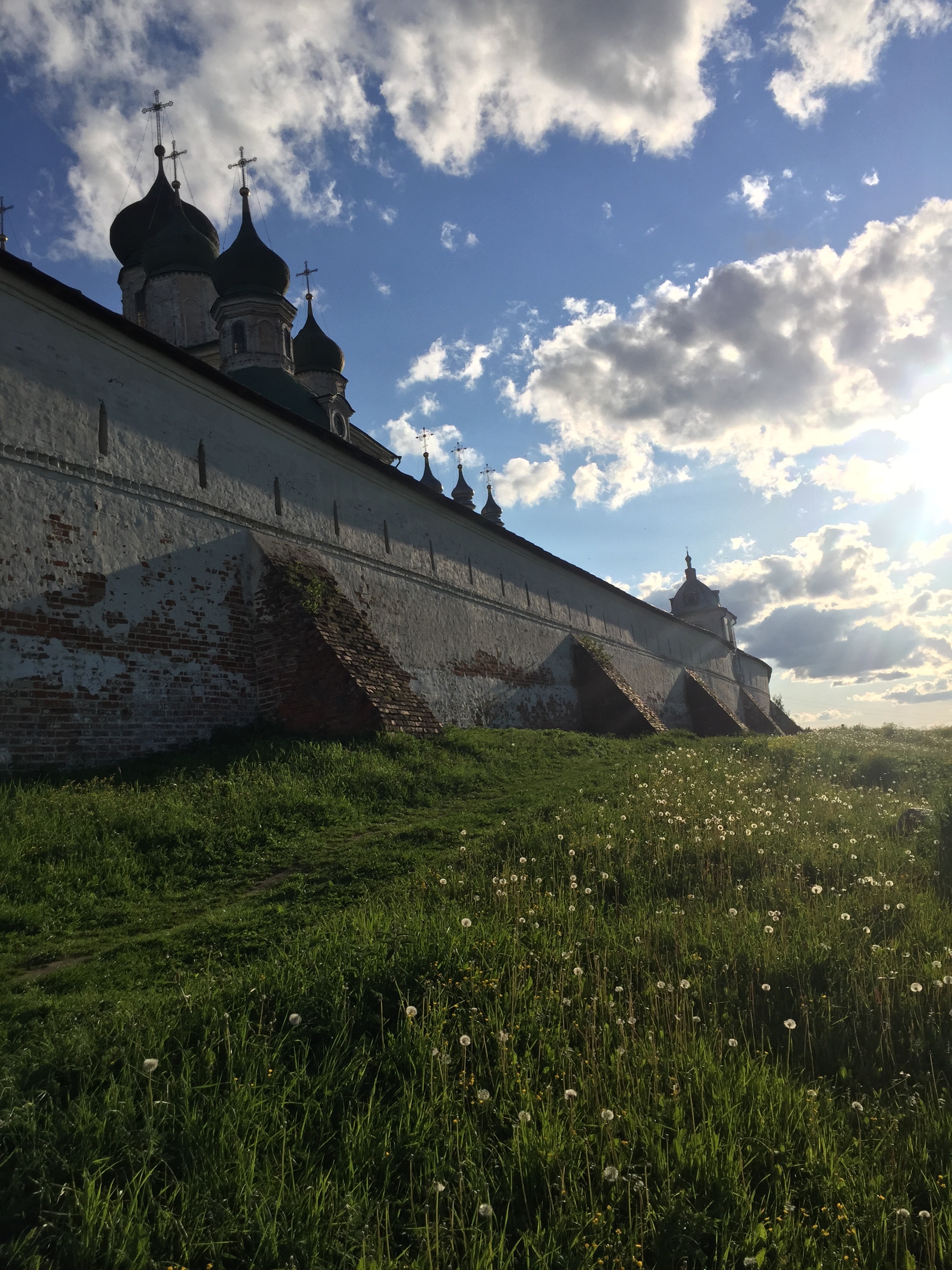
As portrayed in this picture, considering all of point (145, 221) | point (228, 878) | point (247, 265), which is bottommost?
point (228, 878)

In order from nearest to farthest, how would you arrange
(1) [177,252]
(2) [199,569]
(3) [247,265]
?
(2) [199,569], (3) [247,265], (1) [177,252]

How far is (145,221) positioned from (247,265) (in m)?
7.14

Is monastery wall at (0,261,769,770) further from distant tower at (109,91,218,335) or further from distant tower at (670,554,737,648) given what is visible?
distant tower at (670,554,737,648)

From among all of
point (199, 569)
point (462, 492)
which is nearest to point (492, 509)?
point (462, 492)

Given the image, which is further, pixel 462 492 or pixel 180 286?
pixel 462 492

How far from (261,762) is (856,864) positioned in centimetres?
607

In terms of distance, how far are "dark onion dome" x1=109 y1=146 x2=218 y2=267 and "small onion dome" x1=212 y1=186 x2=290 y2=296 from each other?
4.64 m

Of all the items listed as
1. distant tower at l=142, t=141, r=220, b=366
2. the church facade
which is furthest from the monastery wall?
distant tower at l=142, t=141, r=220, b=366

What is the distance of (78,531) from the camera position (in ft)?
29.2

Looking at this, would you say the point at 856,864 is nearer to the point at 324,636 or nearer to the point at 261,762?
the point at 261,762

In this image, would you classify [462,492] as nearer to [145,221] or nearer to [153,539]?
[145,221]

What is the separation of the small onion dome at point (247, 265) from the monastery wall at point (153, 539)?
34.3 ft

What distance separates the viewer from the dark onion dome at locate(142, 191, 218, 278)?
24.4 m

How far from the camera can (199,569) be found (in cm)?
1051
